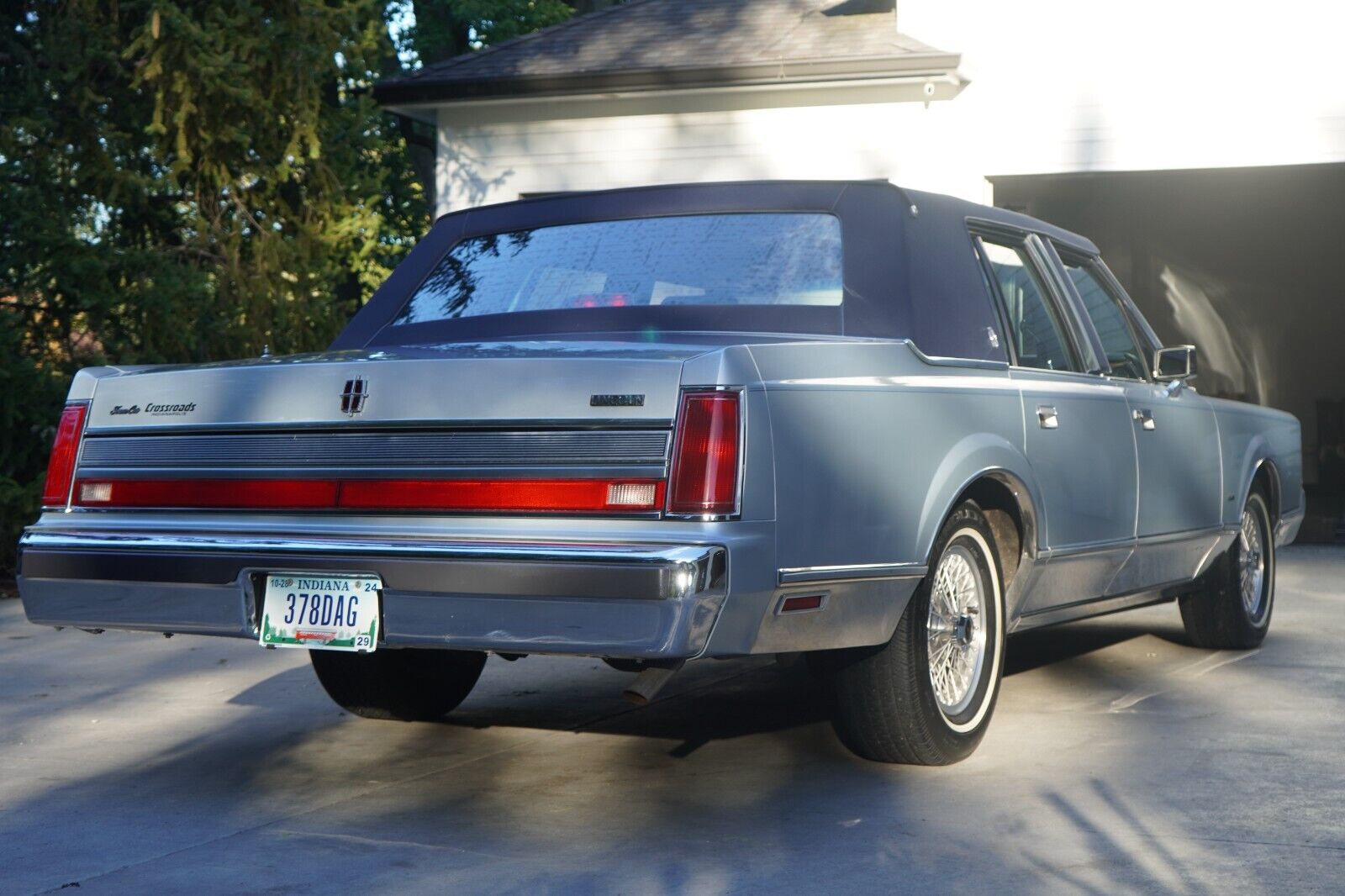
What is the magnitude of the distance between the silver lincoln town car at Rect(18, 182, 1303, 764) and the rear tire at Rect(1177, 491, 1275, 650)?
3.87 ft

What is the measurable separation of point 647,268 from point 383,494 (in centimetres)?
134

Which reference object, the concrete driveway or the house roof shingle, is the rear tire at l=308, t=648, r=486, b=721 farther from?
the house roof shingle

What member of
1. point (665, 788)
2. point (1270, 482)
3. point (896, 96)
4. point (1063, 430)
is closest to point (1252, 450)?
point (1270, 482)

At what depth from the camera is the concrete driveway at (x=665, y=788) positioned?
3.97m

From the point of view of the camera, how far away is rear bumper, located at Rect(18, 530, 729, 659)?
393cm

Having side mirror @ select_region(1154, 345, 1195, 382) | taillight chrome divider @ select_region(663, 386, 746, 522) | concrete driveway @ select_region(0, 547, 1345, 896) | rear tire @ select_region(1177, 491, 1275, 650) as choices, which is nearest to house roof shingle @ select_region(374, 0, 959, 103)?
rear tire @ select_region(1177, 491, 1275, 650)

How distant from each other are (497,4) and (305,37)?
8.97m

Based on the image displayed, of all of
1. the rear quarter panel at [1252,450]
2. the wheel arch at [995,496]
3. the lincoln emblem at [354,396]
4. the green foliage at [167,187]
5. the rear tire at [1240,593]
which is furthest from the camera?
the green foliage at [167,187]

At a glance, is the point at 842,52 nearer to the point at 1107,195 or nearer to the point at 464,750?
the point at 1107,195

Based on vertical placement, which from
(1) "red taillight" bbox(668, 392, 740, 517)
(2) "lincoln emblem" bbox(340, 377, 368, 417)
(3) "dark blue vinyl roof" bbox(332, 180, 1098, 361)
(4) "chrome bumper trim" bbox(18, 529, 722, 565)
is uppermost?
(3) "dark blue vinyl roof" bbox(332, 180, 1098, 361)

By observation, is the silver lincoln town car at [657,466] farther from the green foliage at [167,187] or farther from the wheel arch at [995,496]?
the green foliage at [167,187]

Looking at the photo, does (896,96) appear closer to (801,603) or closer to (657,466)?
(801,603)

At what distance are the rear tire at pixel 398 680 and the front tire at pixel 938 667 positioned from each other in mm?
1474

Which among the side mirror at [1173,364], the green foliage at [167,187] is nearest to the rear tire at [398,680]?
the side mirror at [1173,364]
